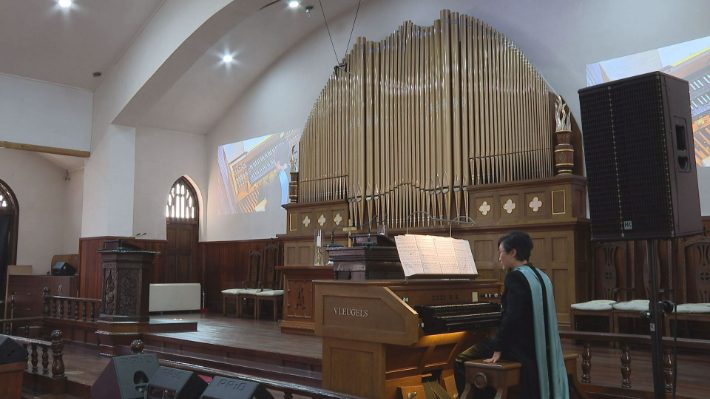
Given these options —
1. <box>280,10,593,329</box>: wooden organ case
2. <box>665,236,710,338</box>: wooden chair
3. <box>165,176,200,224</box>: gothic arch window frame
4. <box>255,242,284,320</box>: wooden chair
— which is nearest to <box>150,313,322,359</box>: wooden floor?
<box>255,242,284,320</box>: wooden chair

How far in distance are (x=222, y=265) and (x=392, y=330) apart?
8364 millimetres

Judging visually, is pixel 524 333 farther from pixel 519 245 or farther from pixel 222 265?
pixel 222 265

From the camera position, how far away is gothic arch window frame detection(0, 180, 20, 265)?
12289 millimetres

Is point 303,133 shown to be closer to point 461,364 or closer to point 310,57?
point 310,57

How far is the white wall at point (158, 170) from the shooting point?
37.2 ft

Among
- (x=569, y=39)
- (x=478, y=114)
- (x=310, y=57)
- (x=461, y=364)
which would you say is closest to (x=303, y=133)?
(x=310, y=57)

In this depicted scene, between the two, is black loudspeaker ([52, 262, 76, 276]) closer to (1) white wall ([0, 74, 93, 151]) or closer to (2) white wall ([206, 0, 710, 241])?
(1) white wall ([0, 74, 93, 151])

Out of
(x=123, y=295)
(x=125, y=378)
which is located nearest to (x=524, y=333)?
(x=125, y=378)

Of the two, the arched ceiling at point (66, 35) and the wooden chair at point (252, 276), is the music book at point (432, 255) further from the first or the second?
the arched ceiling at point (66, 35)

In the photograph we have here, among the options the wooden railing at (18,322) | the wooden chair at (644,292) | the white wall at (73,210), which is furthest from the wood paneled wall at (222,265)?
the wooden chair at (644,292)

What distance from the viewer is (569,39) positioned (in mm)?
7449

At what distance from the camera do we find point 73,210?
42.6 feet

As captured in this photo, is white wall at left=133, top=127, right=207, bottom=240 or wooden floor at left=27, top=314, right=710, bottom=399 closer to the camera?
wooden floor at left=27, top=314, right=710, bottom=399

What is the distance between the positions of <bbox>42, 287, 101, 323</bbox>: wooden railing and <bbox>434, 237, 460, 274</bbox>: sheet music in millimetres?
5008
